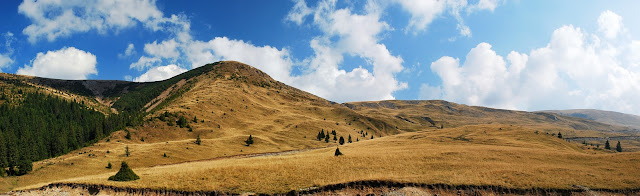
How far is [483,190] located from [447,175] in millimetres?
4154

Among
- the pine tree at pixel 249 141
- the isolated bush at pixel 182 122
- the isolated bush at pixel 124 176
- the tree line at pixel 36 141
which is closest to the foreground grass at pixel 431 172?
the isolated bush at pixel 124 176

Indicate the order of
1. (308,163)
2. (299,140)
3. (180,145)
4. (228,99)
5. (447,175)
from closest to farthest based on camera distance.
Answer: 1. (447,175)
2. (308,163)
3. (180,145)
4. (299,140)
5. (228,99)

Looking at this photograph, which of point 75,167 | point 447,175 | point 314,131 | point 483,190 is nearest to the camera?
point 483,190

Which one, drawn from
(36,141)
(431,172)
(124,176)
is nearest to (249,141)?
(36,141)

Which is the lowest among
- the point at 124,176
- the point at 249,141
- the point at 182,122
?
the point at 124,176

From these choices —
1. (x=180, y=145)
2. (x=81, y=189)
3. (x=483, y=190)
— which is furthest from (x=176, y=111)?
(x=483, y=190)

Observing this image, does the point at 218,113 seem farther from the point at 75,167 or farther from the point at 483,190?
the point at 483,190

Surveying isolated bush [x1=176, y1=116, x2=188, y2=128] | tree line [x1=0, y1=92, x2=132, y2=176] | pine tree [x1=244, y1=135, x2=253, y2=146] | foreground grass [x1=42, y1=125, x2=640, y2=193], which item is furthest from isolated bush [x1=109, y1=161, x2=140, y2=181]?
isolated bush [x1=176, y1=116, x2=188, y2=128]

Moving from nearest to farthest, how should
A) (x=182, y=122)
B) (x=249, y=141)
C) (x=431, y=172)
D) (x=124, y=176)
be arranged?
(x=431, y=172)
(x=124, y=176)
(x=249, y=141)
(x=182, y=122)

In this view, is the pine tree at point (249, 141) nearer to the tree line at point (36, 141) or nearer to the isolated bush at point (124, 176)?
the tree line at point (36, 141)

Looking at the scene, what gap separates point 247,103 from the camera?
7697 inches

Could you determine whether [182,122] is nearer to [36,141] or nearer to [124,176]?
[36,141]

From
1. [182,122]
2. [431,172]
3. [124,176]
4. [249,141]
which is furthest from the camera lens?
[182,122]

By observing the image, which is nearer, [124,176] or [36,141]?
[124,176]
